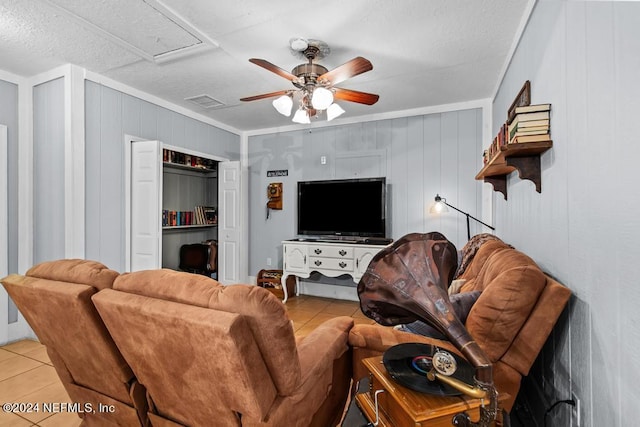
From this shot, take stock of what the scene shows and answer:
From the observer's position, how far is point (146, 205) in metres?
3.40

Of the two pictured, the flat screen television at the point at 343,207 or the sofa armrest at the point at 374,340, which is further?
the flat screen television at the point at 343,207

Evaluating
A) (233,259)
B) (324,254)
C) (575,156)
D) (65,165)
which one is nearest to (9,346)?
(65,165)

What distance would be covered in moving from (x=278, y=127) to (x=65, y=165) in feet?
9.21

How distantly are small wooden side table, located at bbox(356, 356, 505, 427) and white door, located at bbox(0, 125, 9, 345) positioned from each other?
3.75 metres

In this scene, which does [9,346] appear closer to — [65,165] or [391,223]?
[65,165]

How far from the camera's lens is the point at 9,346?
2.93 metres

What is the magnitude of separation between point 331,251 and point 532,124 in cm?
274

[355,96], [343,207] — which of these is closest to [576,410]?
[355,96]

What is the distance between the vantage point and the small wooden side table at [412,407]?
880mm

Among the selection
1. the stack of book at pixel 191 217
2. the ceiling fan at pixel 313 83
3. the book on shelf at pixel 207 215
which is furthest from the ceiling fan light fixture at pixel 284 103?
the book on shelf at pixel 207 215

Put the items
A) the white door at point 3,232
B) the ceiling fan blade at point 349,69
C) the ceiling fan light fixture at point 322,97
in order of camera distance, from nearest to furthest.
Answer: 1. the ceiling fan blade at point 349,69
2. the ceiling fan light fixture at point 322,97
3. the white door at point 3,232

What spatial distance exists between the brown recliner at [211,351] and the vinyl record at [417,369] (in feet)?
1.20

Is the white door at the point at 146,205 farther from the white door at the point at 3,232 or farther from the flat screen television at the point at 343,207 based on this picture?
the flat screen television at the point at 343,207

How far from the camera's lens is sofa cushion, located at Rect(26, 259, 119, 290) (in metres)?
1.37
